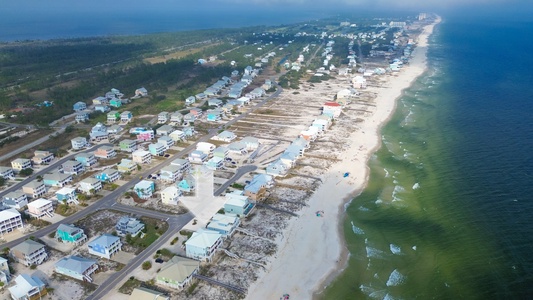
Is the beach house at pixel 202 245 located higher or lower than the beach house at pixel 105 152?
lower

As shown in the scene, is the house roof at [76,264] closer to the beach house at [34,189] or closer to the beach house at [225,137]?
the beach house at [34,189]

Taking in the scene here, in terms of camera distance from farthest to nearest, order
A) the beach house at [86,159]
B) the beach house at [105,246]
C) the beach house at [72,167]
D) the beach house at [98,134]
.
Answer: the beach house at [98,134]
the beach house at [86,159]
the beach house at [72,167]
the beach house at [105,246]

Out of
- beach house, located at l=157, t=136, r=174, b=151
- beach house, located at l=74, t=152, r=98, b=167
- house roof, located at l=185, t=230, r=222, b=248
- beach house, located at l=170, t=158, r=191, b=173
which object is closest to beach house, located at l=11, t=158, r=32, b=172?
beach house, located at l=74, t=152, r=98, b=167

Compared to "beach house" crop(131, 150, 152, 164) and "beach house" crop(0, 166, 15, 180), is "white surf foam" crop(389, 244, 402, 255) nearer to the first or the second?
"beach house" crop(131, 150, 152, 164)

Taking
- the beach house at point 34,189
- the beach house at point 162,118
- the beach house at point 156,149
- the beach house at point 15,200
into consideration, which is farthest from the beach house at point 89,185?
the beach house at point 162,118

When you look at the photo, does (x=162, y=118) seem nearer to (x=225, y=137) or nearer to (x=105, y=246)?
(x=225, y=137)
